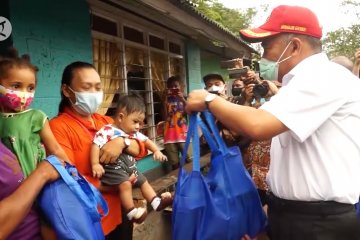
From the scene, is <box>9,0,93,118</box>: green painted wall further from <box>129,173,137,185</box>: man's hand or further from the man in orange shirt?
<box>129,173,137,185</box>: man's hand

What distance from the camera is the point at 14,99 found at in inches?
80.0

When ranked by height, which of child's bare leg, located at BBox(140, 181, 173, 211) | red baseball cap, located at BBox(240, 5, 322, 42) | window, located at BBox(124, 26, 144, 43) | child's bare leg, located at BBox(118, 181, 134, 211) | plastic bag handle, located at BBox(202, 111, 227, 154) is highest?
window, located at BBox(124, 26, 144, 43)

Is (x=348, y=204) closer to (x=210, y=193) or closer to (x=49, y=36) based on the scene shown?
(x=210, y=193)

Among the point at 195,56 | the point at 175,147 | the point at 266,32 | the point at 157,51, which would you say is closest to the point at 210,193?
the point at 266,32

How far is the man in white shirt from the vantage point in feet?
5.41

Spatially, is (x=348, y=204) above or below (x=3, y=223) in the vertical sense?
below

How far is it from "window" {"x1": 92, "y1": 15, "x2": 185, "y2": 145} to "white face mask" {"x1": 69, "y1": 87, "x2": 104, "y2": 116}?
2486 millimetres

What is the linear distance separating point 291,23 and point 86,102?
4.32 ft

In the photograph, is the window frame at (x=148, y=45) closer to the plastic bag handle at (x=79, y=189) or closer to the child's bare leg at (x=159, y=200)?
the child's bare leg at (x=159, y=200)

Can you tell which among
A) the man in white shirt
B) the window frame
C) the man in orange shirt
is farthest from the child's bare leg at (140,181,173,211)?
the window frame

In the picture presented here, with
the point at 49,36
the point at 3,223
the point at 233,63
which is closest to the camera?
the point at 3,223

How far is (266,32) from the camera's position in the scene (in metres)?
1.95

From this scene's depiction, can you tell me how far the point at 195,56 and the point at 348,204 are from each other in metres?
7.07

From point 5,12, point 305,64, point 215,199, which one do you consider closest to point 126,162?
point 215,199
